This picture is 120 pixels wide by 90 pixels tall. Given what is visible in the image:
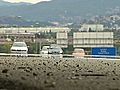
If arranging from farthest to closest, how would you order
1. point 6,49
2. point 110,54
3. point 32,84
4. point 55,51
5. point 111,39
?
point 111,39 < point 6,49 < point 55,51 < point 110,54 < point 32,84

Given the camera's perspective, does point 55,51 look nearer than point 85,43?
Yes

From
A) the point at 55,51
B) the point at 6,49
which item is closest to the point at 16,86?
the point at 55,51

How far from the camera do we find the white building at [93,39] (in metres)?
53.0

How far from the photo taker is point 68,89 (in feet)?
31.8

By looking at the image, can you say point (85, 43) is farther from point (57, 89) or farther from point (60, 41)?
point (57, 89)

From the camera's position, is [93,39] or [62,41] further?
[62,41]

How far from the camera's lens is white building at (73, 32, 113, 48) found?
174 feet

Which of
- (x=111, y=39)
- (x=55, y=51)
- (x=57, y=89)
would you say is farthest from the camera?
(x=111, y=39)

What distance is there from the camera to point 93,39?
2165 inches

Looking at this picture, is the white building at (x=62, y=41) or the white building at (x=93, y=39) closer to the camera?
the white building at (x=93, y=39)

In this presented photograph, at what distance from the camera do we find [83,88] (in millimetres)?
9953

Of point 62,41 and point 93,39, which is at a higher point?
point 93,39

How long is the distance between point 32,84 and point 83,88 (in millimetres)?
1221

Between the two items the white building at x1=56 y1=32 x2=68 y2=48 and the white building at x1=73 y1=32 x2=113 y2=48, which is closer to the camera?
the white building at x1=73 y1=32 x2=113 y2=48
